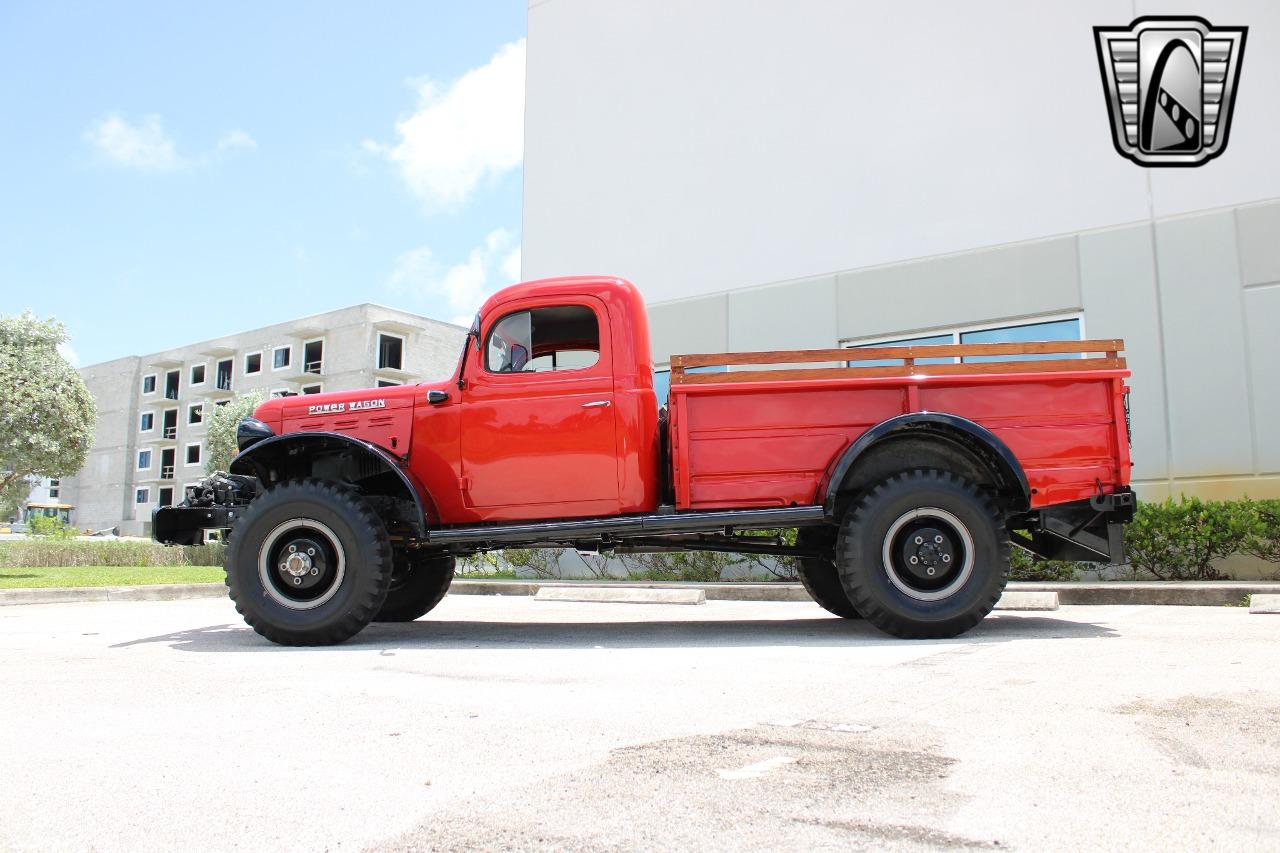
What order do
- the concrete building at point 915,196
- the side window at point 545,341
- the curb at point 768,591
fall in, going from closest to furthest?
1. the side window at point 545,341
2. the curb at point 768,591
3. the concrete building at point 915,196

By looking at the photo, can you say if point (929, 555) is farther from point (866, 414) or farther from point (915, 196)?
point (915, 196)

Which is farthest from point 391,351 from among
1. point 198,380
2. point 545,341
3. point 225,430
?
point 545,341

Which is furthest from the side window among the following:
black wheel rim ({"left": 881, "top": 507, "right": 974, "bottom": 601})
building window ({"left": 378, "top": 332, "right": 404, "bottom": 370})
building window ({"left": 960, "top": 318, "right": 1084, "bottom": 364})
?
building window ({"left": 378, "top": 332, "right": 404, "bottom": 370})

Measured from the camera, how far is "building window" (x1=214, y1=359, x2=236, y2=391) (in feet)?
205

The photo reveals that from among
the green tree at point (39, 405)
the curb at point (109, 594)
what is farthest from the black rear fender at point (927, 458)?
the green tree at point (39, 405)

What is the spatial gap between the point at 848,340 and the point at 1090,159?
3.91m

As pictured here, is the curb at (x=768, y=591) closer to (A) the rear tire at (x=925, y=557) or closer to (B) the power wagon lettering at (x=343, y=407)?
(A) the rear tire at (x=925, y=557)

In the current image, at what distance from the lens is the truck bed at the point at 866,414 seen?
19.8 feet

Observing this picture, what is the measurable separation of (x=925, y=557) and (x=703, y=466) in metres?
1.53

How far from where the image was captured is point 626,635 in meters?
6.66

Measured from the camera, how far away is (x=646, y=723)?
3.47 meters

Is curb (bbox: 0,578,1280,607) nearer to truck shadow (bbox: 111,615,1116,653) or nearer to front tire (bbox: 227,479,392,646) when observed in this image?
truck shadow (bbox: 111,615,1116,653)

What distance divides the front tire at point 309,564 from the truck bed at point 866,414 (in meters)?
2.12

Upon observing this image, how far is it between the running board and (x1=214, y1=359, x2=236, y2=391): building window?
61898mm
